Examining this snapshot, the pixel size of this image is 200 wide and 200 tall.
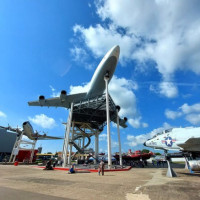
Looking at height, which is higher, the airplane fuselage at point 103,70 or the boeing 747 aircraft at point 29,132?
the airplane fuselage at point 103,70

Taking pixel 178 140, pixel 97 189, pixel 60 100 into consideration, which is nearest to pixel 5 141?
pixel 60 100

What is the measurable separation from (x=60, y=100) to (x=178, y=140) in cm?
2221

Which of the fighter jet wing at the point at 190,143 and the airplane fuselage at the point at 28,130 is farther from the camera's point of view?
the airplane fuselage at the point at 28,130

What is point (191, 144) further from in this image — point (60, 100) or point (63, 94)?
point (60, 100)

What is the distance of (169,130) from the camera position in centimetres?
1595

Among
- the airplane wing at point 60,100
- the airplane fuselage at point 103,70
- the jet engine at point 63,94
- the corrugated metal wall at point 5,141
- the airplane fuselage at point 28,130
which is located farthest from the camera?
the corrugated metal wall at point 5,141

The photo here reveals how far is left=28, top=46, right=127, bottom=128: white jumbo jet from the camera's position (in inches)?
986

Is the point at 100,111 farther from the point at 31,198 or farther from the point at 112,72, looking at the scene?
the point at 31,198

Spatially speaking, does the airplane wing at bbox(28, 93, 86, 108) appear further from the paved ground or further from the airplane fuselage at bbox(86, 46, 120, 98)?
the paved ground

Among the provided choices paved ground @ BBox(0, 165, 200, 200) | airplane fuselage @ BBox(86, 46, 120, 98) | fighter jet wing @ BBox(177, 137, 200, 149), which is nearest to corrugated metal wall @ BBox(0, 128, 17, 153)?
airplane fuselage @ BBox(86, 46, 120, 98)

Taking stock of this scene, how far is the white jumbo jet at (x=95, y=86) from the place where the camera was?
82.2 ft

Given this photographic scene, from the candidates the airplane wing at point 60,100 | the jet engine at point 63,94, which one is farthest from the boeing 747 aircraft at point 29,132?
the jet engine at point 63,94

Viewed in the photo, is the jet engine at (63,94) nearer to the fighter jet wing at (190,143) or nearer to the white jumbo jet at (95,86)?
the white jumbo jet at (95,86)

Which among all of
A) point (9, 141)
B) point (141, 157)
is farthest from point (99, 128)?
point (9, 141)
